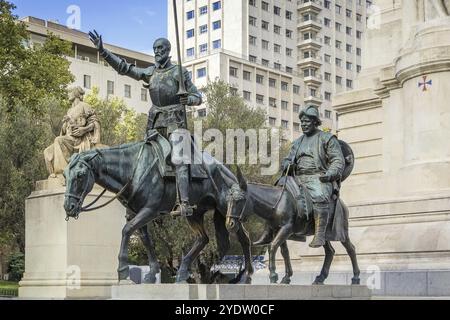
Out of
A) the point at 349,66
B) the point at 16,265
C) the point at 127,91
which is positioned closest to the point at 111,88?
the point at 127,91

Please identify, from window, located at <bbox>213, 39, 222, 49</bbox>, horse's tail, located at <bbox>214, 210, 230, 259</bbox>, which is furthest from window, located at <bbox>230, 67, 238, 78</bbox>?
horse's tail, located at <bbox>214, 210, 230, 259</bbox>

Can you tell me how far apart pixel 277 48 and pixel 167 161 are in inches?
3864

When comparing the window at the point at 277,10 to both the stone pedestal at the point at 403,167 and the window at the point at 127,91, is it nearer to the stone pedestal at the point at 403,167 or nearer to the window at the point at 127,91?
the window at the point at 127,91

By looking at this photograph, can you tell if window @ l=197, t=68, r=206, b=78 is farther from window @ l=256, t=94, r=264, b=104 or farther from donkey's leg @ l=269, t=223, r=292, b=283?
donkey's leg @ l=269, t=223, r=292, b=283

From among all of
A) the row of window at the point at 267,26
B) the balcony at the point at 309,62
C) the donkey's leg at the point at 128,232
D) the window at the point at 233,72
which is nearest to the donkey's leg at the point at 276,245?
the donkey's leg at the point at 128,232

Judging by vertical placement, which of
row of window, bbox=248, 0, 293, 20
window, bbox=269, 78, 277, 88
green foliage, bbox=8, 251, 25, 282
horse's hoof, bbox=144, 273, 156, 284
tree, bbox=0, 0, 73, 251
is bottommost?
green foliage, bbox=8, 251, 25, 282

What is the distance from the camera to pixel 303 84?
11112 centimetres

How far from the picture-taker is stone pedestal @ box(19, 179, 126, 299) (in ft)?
66.4

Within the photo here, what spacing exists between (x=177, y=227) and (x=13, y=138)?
29.2ft

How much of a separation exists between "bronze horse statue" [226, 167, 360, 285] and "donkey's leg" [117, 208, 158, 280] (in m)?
1.34

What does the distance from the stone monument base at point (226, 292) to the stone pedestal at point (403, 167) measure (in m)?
5.18

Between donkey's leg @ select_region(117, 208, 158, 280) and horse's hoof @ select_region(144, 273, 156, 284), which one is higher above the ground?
donkey's leg @ select_region(117, 208, 158, 280)

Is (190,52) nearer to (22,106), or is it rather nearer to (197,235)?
(22,106)

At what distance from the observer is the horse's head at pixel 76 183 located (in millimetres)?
12977
